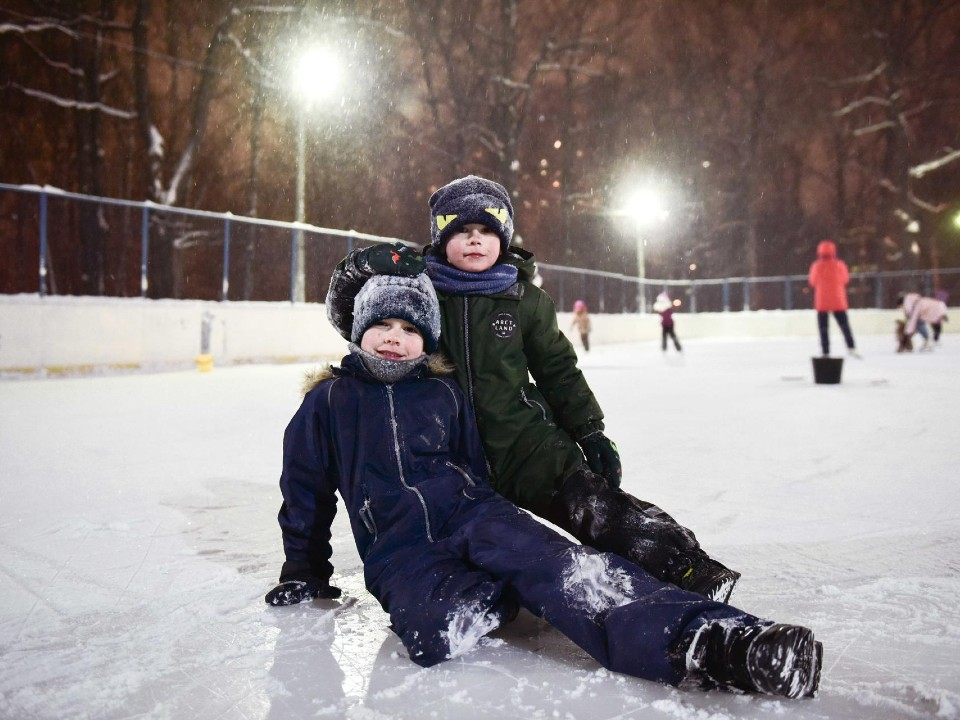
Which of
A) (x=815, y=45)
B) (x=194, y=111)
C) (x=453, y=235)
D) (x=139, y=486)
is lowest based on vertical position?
(x=139, y=486)

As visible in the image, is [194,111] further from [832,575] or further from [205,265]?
[832,575]

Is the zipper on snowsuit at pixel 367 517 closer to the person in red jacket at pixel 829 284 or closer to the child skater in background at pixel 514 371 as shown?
the child skater in background at pixel 514 371

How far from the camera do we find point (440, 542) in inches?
67.1

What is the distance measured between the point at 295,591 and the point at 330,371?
0.51 m

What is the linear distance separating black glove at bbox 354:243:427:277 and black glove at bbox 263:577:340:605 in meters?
0.73

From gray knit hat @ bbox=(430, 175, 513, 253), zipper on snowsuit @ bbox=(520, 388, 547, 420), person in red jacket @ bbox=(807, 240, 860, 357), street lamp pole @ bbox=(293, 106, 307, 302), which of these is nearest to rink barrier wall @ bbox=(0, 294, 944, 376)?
street lamp pole @ bbox=(293, 106, 307, 302)

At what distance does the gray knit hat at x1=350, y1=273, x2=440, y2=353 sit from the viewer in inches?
72.9

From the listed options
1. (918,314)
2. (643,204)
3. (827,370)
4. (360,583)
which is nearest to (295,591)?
(360,583)

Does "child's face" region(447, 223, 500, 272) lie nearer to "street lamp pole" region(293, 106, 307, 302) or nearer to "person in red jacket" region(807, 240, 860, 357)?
"person in red jacket" region(807, 240, 860, 357)

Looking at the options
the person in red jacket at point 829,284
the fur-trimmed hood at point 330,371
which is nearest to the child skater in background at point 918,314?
the person in red jacket at point 829,284

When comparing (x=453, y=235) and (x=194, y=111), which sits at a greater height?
(x=194, y=111)

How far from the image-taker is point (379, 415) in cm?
181

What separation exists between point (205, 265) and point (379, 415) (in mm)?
10623

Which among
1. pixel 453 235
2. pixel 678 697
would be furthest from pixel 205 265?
pixel 678 697
